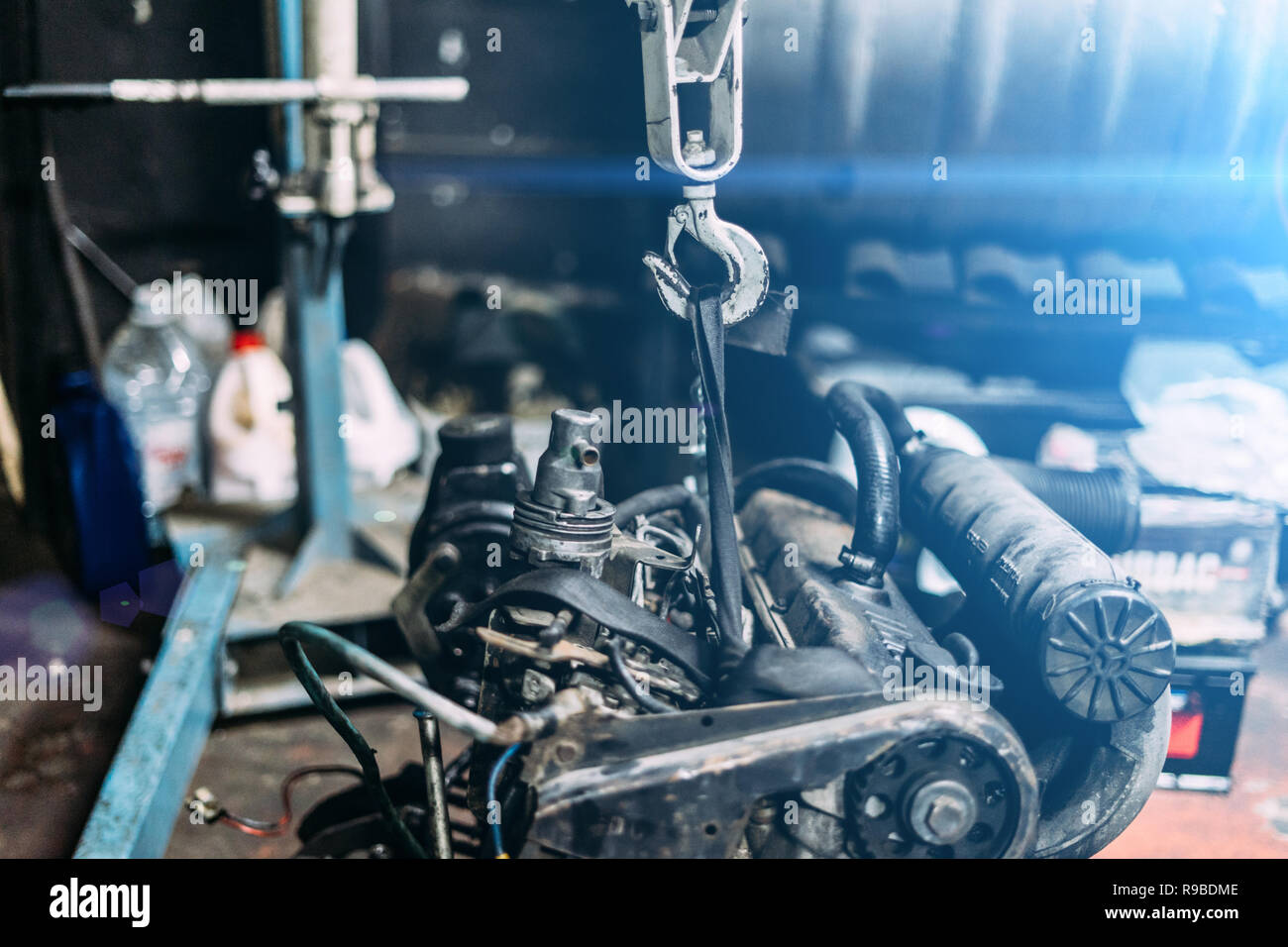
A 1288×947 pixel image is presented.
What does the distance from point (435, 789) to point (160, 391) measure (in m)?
1.69

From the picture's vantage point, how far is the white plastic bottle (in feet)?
7.26

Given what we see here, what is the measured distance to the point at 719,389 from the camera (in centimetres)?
95

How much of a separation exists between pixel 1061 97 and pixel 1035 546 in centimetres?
171

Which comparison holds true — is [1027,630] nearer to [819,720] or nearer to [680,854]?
[819,720]

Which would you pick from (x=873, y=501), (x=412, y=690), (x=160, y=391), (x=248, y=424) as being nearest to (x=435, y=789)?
(x=412, y=690)

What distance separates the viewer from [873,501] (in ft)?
3.62

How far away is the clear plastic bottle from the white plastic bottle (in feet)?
0.23

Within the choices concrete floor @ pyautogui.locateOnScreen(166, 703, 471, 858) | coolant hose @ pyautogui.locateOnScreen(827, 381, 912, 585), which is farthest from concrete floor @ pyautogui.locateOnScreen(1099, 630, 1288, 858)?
concrete floor @ pyautogui.locateOnScreen(166, 703, 471, 858)

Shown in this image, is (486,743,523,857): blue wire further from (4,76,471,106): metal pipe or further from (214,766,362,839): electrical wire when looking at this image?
(4,76,471,106): metal pipe

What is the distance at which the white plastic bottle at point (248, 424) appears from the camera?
87.1 inches

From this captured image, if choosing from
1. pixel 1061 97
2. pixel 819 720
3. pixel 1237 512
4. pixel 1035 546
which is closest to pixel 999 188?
pixel 1061 97

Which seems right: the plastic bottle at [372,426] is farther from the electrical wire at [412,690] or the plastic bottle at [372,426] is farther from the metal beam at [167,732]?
Answer: the electrical wire at [412,690]

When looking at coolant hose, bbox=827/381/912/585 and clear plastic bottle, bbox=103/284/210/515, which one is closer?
coolant hose, bbox=827/381/912/585

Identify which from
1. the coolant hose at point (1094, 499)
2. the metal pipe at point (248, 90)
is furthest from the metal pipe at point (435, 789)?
the metal pipe at point (248, 90)
